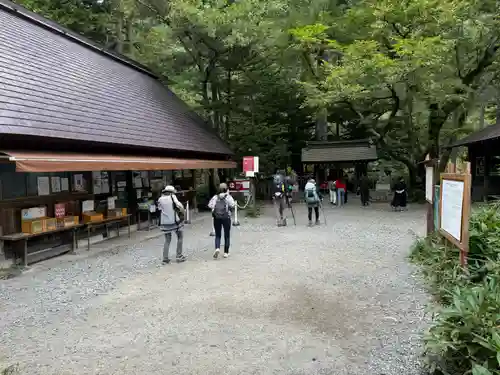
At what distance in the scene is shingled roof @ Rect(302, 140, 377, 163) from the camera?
18.5m

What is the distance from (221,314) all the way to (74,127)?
5826 millimetres

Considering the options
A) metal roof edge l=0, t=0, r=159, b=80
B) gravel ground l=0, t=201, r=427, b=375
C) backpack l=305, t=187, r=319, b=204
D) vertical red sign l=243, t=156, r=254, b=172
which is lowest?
gravel ground l=0, t=201, r=427, b=375

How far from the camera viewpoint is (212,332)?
166 inches

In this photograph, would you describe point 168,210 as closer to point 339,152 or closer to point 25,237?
point 25,237

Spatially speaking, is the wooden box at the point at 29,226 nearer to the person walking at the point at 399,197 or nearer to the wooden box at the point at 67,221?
the wooden box at the point at 67,221

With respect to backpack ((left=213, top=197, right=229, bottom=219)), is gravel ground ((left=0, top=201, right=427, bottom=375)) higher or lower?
lower

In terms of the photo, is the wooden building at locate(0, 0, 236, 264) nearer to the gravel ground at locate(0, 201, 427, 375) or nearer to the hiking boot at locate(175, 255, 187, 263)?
the gravel ground at locate(0, 201, 427, 375)

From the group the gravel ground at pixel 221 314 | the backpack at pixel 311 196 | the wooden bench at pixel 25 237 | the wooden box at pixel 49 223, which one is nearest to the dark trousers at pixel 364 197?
the backpack at pixel 311 196

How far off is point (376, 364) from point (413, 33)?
1343cm

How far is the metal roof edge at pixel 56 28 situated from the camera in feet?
36.4

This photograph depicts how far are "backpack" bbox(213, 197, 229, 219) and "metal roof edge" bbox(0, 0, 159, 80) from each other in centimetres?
908

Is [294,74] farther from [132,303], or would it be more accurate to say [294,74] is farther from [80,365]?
[80,365]

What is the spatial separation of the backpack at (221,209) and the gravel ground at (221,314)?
35.8 inches

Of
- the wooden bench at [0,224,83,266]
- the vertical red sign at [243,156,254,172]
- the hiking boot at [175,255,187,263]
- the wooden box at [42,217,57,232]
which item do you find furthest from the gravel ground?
the vertical red sign at [243,156,254,172]
